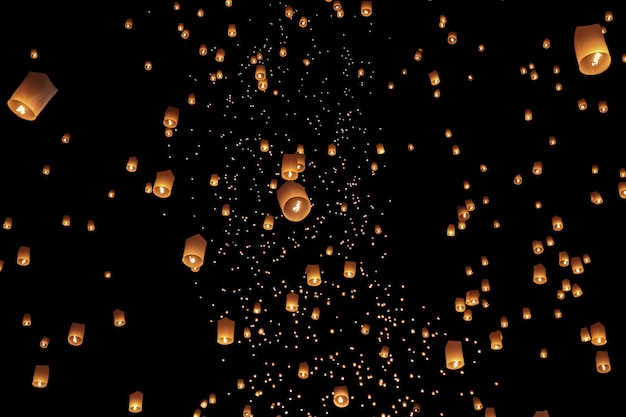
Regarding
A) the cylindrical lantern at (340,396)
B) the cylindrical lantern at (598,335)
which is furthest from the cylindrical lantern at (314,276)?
the cylindrical lantern at (598,335)

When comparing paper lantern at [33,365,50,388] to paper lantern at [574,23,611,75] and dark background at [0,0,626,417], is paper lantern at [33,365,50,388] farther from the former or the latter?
paper lantern at [574,23,611,75]

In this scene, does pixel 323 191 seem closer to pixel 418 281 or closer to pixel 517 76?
pixel 418 281

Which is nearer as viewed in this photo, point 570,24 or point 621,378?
point 570,24

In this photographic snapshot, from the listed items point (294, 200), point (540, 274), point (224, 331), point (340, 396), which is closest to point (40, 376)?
point (224, 331)

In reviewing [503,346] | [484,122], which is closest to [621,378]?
[503,346]

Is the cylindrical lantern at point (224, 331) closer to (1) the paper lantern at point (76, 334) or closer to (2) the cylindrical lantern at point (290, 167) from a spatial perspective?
(1) the paper lantern at point (76, 334)

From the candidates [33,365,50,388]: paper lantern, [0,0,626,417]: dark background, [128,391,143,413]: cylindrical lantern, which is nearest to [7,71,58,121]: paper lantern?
[0,0,626,417]: dark background

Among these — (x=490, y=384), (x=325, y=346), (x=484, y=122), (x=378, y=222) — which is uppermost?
(x=484, y=122)
